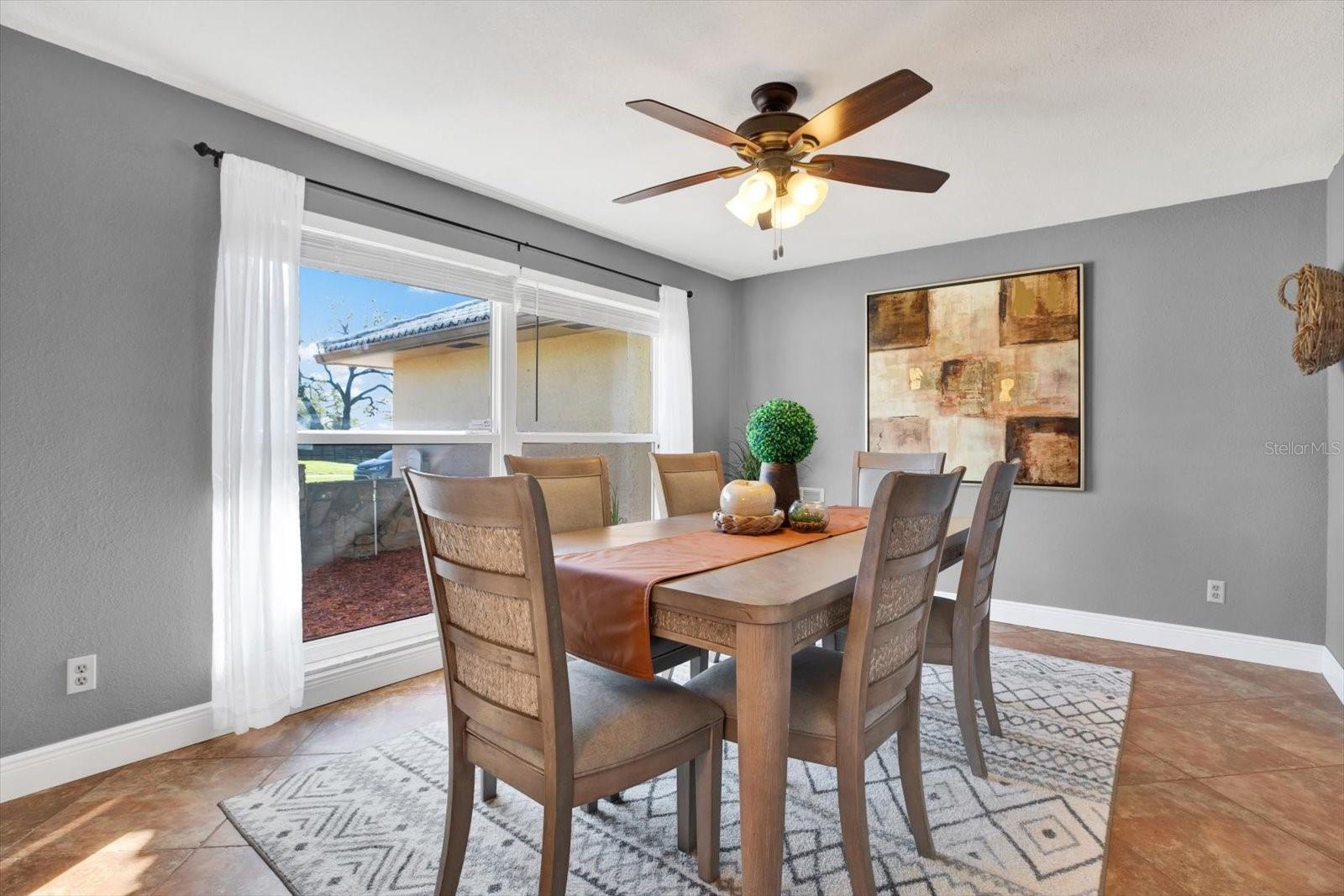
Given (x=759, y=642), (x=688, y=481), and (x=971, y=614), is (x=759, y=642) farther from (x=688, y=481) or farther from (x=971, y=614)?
(x=688, y=481)

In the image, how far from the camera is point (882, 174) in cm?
225

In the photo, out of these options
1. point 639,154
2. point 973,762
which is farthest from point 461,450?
point 973,762

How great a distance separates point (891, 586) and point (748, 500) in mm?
717

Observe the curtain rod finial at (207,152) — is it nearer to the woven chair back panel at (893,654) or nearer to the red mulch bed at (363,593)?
the red mulch bed at (363,593)

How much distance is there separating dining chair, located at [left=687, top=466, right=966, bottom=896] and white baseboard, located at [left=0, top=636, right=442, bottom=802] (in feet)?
6.34

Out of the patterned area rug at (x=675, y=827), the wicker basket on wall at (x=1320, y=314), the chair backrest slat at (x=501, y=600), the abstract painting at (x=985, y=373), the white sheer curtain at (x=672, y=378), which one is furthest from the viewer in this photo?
the white sheer curtain at (x=672, y=378)

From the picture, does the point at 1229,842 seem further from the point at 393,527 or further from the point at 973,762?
the point at 393,527

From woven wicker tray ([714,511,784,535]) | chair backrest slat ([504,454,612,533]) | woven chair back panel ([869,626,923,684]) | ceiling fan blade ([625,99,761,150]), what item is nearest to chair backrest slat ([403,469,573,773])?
woven chair back panel ([869,626,923,684])

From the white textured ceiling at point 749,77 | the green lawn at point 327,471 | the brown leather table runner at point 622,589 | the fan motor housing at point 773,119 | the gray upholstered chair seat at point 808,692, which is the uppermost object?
the white textured ceiling at point 749,77

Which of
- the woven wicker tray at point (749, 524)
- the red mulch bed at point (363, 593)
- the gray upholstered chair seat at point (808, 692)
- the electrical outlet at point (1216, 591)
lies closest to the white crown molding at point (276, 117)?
the red mulch bed at point (363, 593)

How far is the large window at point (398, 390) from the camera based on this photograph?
295 centimetres

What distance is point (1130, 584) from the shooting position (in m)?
3.71

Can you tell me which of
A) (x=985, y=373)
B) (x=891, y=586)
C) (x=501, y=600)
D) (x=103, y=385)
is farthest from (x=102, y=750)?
(x=985, y=373)

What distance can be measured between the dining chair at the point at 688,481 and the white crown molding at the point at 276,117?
1.68 m
